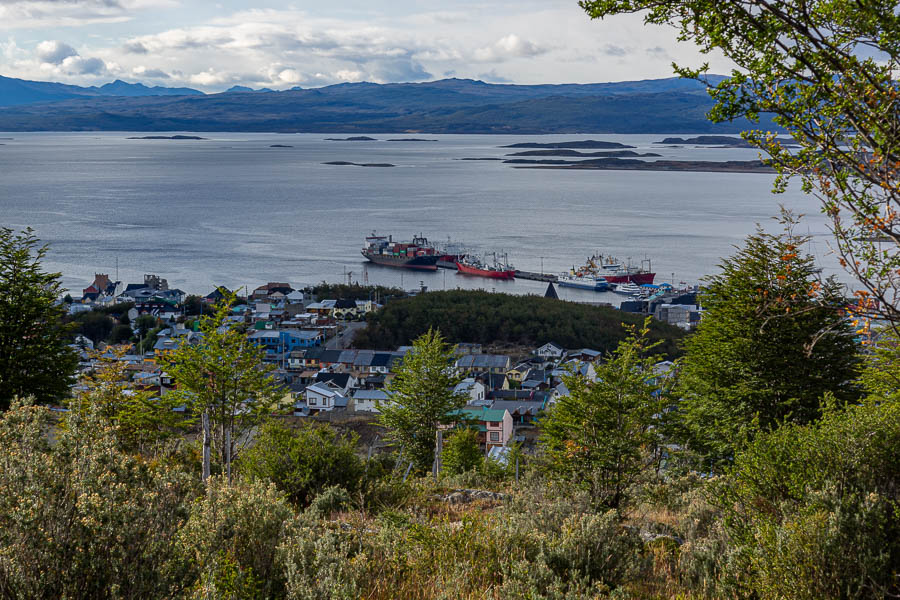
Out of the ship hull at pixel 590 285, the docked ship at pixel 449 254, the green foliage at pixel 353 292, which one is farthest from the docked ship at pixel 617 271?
the green foliage at pixel 353 292

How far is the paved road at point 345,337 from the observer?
39438mm

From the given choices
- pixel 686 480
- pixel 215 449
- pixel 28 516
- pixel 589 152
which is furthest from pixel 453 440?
pixel 589 152

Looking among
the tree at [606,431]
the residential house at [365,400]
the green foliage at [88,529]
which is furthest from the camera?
the residential house at [365,400]

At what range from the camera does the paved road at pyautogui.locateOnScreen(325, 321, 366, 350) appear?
129 feet

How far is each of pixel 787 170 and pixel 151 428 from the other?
31.8ft

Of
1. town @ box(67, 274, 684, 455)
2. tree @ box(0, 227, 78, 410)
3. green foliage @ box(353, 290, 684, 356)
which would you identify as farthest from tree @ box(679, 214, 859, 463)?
green foliage @ box(353, 290, 684, 356)

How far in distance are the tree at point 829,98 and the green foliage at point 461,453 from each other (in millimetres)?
10257

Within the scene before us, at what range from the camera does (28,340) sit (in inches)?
440

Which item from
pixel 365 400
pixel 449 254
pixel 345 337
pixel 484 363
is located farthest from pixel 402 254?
pixel 365 400

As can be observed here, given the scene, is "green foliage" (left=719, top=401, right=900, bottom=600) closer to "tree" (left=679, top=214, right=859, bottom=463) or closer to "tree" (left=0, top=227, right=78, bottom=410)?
"tree" (left=679, top=214, right=859, bottom=463)

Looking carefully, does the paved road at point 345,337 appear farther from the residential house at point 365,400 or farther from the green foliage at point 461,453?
the green foliage at point 461,453

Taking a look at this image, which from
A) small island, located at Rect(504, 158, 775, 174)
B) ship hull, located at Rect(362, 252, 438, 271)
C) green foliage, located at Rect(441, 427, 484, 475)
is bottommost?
ship hull, located at Rect(362, 252, 438, 271)

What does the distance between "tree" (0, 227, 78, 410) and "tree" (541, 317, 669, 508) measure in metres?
7.66

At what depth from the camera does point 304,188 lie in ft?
354
